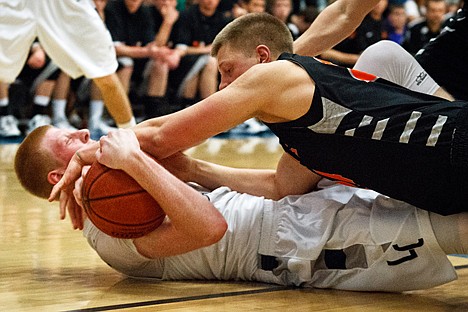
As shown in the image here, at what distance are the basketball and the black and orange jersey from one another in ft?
1.70

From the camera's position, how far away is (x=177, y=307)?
2723 mm

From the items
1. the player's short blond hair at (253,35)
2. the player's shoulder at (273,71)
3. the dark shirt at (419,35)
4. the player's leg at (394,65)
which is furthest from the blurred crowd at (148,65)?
the player's shoulder at (273,71)

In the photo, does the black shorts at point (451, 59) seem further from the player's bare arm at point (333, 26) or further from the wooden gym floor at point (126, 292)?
the wooden gym floor at point (126, 292)

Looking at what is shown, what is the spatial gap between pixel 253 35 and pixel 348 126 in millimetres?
485

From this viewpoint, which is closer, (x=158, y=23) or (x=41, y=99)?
(x=41, y=99)

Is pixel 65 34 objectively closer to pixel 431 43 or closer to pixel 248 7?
pixel 431 43

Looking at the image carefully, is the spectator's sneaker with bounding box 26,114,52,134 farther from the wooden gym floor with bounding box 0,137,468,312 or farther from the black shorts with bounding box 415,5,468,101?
the black shorts with bounding box 415,5,468,101

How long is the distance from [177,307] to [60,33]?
3.72 meters

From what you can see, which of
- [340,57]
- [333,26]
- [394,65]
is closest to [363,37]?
[340,57]

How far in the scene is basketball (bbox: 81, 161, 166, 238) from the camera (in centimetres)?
279

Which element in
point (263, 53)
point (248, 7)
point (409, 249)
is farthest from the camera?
point (248, 7)

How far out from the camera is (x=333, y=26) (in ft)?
12.6

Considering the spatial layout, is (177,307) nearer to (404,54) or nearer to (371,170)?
(371,170)

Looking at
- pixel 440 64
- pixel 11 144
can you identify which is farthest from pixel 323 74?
pixel 11 144
